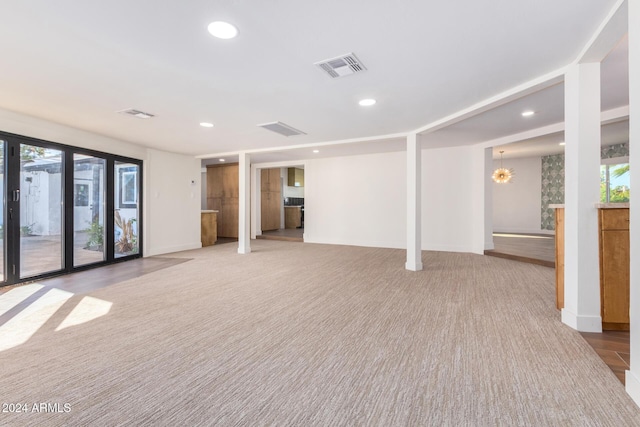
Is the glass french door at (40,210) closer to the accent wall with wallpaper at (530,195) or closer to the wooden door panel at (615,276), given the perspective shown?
the wooden door panel at (615,276)

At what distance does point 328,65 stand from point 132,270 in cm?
460

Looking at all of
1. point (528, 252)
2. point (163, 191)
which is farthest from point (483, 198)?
point (163, 191)

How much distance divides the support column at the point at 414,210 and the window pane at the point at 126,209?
5541 millimetres

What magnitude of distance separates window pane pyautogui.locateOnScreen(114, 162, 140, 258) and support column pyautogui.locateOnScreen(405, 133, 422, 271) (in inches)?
218

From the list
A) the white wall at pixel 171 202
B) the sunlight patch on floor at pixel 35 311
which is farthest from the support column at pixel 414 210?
the white wall at pixel 171 202

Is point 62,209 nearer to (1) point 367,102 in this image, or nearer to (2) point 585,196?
(1) point 367,102

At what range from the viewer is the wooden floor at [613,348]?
199 cm

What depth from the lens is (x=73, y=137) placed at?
478cm

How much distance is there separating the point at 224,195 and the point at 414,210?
6579mm

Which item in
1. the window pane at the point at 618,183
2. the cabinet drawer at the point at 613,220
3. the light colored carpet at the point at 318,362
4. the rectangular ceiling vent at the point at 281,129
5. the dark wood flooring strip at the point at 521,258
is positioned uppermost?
the rectangular ceiling vent at the point at 281,129

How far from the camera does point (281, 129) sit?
16.0ft

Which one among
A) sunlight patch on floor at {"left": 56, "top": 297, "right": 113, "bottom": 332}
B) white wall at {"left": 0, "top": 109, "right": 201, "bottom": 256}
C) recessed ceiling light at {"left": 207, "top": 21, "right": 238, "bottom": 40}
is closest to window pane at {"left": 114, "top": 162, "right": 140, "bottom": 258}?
white wall at {"left": 0, "top": 109, "right": 201, "bottom": 256}

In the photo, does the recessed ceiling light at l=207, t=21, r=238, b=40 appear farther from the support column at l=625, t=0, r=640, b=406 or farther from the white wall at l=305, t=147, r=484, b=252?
the white wall at l=305, t=147, r=484, b=252

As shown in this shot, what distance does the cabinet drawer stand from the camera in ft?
8.11
